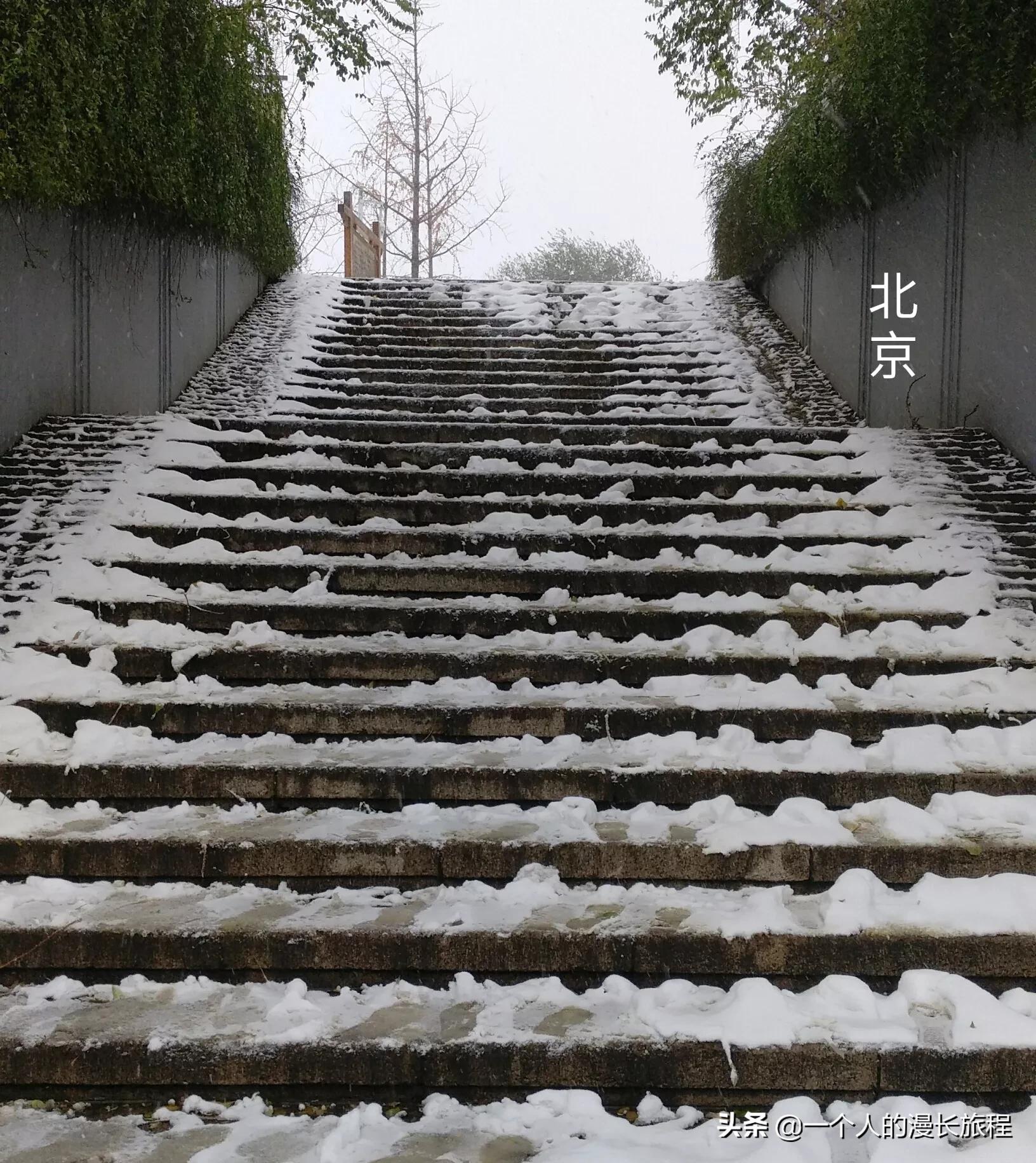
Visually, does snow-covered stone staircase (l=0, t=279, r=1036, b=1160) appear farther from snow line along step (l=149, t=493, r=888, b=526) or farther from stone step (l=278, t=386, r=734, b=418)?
stone step (l=278, t=386, r=734, b=418)

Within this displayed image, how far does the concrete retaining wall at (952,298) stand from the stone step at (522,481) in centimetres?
85

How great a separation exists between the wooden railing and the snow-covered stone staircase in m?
7.74

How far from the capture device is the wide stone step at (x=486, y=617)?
11.7ft

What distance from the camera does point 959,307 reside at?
5.01m

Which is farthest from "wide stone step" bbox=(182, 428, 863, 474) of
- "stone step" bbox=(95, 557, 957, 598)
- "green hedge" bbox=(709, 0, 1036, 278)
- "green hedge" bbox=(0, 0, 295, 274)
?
"green hedge" bbox=(709, 0, 1036, 278)

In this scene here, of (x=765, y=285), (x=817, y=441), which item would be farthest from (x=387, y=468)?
(x=765, y=285)

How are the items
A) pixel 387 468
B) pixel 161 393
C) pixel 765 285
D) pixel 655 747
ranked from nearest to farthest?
pixel 655 747 < pixel 387 468 < pixel 161 393 < pixel 765 285

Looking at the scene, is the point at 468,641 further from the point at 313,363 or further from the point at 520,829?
the point at 313,363

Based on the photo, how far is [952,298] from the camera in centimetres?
507

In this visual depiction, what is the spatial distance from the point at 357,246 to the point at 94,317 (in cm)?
846

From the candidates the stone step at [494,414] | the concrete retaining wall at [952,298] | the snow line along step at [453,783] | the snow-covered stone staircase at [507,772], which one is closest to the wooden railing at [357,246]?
the stone step at [494,414]

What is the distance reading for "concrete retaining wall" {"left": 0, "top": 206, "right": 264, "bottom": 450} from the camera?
438 cm


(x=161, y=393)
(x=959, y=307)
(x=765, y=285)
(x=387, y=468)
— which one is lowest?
(x=387, y=468)

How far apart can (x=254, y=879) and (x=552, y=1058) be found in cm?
98
